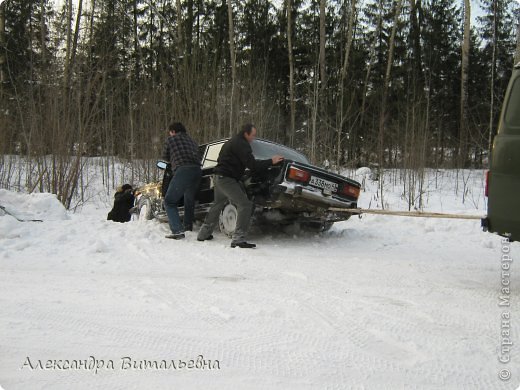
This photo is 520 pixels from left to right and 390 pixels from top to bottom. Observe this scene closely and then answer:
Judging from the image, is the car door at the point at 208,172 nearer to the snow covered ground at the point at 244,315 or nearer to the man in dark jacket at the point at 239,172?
the man in dark jacket at the point at 239,172

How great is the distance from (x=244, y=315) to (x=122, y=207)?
7.35 m

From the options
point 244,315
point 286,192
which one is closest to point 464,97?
point 286,192

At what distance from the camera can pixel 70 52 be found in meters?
12.5

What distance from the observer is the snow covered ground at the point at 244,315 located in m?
2.22

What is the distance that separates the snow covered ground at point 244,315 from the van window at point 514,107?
153 centimetres

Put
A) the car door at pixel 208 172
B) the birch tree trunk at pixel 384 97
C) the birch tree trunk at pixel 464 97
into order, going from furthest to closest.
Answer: the birch tree trunk at pixel 464 97 < the birch tree trunk at pixel 384 97 < the car door at pixel 208 172

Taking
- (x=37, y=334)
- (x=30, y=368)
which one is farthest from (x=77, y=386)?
(x=37, y=334)

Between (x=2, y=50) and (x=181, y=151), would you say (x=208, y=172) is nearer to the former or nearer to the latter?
(x=181, y=151)

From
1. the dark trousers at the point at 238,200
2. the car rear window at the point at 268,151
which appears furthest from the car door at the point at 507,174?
the car rear window at the point at 268,151

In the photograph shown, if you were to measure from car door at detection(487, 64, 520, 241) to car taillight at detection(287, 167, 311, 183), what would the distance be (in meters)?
2.63

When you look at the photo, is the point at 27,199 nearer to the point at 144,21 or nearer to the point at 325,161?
the point at 325,161

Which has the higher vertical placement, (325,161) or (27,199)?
(325,161)

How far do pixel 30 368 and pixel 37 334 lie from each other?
17.2 inches

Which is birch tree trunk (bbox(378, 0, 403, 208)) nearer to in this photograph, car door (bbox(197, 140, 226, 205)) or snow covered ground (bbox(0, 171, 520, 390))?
car door (bbox(197, 140, 226, 205))
